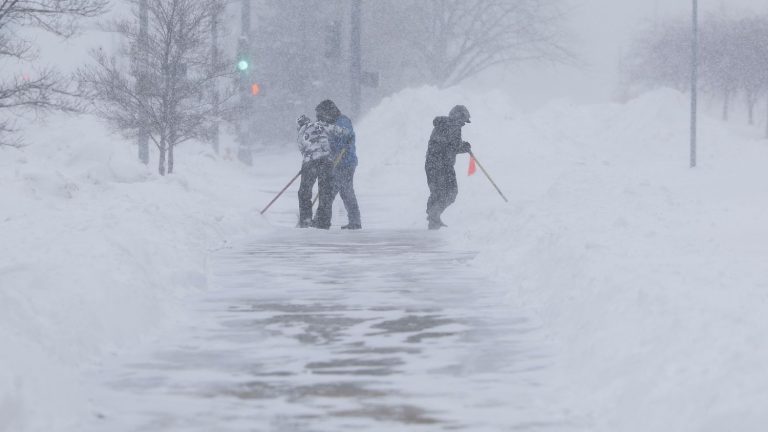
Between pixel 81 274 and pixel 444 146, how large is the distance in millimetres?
10451

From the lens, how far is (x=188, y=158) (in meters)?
37.2

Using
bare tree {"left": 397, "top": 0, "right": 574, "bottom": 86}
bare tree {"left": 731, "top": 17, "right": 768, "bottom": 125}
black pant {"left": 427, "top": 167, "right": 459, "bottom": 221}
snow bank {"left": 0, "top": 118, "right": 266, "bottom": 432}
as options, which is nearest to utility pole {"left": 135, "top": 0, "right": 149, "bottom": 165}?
snow bank {"left": 0, "top": 118, "right": 266, "bottom": 432}

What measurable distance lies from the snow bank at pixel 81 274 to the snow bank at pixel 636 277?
2.71 meters

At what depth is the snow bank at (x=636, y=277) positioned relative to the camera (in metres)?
5.91

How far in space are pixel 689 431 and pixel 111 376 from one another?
136 inches

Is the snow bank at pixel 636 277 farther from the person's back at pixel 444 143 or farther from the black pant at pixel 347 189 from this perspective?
the black pant at pixel 347 189

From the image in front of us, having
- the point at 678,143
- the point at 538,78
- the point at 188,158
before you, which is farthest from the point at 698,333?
the point at 538,78

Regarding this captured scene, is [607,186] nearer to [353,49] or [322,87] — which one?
[353,49]

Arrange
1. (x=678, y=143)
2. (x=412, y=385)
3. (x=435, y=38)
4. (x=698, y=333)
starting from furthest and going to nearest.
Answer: (x=435, y=38) < (x=678, y=143) < (x=412, y=385) < (x=698, y=333)

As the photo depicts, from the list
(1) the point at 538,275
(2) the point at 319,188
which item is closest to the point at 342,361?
(1) the point at 538,275

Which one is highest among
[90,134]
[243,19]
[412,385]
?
[243,19]

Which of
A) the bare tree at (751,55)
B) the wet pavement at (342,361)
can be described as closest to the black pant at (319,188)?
the wet pavement at (342,361)

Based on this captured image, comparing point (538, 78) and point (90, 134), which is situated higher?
point (538, 78)

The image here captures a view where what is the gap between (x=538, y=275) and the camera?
1104 centimetres
